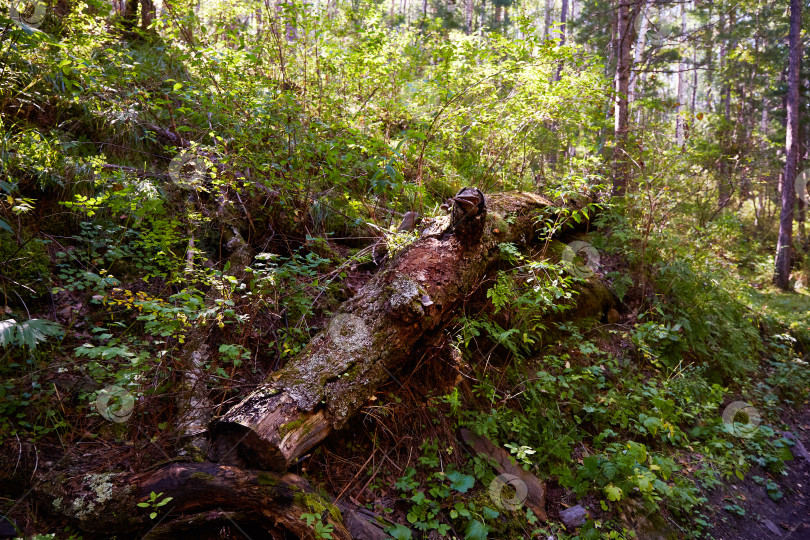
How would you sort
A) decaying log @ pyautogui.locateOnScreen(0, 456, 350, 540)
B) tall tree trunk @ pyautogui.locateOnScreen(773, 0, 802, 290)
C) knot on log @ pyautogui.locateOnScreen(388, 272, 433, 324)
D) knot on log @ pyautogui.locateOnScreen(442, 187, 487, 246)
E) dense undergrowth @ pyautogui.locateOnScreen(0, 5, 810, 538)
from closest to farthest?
decaying log @ pyautogui.locateOnScreen(0, 456, 350, 540) → dense undergrowth @ pyautogui.locateOnScreen(0, 5, 810, 538) → knot on log @ pyautogui.locateOnScreen(388, 272, 433, 324) → knot on log @ pyautogui.locateOnScreen(442, 187, 487, 246) → tall tree trunk @ pyautogui.locateOnScreen(773, 0, 802, 290)

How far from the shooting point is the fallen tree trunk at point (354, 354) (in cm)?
241

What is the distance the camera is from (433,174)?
6.35 m

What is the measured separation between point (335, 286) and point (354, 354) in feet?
3.91

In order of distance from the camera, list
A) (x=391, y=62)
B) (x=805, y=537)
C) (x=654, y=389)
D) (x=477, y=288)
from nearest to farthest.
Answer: (x=805, y=537) < (x=477, y=288) < (x=654, y=389) < (x=391, y=62)

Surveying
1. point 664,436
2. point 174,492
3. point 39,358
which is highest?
point 39,358

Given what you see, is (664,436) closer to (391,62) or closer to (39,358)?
(39,358)

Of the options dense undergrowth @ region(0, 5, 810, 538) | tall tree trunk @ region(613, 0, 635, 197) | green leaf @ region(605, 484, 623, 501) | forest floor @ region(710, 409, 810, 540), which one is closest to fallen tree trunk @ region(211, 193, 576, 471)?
dense undergrowth @ region(0, 5, 810, 538)

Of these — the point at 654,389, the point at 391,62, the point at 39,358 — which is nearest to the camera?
the point at 39,358

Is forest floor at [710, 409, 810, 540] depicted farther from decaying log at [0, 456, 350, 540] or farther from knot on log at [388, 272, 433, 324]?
decaying log at [0, 456, 350, 540]

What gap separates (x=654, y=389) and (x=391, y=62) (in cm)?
629

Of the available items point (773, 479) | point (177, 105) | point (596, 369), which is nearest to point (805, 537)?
point (773, 479)

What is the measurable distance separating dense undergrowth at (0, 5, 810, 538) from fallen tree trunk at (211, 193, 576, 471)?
0.32 m

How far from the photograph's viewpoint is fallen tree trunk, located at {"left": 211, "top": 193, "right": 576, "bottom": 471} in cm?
241

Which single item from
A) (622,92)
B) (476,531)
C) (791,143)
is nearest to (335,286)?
(476,531)
